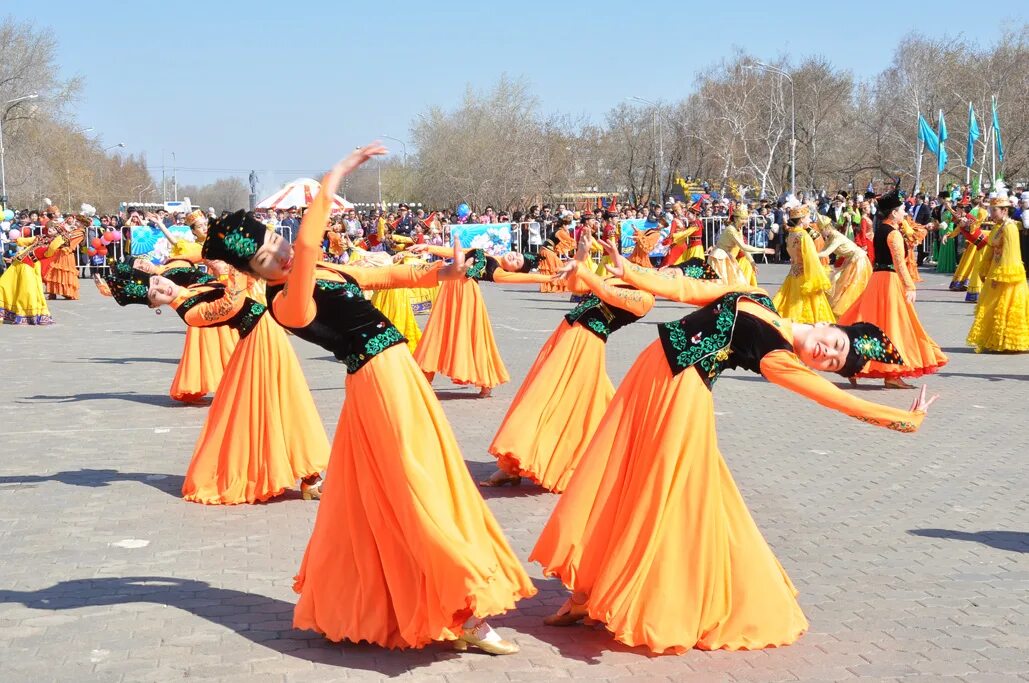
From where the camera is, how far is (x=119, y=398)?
1288 centimetres

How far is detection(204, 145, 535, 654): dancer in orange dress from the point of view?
15.3 ft

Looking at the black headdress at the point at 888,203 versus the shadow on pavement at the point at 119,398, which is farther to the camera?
the black headdress at the point at 888,203

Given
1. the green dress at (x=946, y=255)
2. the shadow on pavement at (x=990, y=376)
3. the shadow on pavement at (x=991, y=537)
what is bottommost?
the shadow on pavement at (x=991, y=537)

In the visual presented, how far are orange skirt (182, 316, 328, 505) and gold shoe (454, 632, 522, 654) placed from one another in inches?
122

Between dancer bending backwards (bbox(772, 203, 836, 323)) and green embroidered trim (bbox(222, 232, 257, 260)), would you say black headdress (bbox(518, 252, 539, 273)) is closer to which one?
green embroidered trim (bbox(222, 232, 257, 260))

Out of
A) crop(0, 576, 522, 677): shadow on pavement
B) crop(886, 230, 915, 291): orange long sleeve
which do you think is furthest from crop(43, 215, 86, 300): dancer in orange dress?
crop(0, 576, 522, 677): shadow on pavement

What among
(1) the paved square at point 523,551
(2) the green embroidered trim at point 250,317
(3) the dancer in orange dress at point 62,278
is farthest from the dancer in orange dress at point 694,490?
(3) the dancer in orange dress at point 62,278

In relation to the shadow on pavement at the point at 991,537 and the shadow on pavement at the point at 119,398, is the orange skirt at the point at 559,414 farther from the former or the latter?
the shadow on pavement at the point at 119,398

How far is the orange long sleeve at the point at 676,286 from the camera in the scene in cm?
494

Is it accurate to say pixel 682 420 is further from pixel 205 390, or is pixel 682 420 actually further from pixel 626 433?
pixel 205 390

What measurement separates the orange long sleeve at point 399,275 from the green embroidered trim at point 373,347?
47 centimetres

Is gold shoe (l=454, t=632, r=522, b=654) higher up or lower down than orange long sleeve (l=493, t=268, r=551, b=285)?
lower down

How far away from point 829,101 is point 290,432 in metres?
65.0

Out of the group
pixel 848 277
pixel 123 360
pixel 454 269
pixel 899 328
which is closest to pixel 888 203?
pixel 899 328
